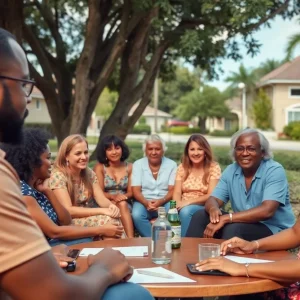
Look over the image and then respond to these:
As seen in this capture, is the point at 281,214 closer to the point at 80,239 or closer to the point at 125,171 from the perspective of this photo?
the point at 80,239

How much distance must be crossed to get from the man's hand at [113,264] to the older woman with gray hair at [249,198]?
8.83 feet

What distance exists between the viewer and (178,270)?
3.41 m

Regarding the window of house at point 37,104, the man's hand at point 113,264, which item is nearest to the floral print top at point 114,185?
the man's hand at point 113,264

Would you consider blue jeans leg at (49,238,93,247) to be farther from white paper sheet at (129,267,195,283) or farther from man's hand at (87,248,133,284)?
man's hand at (87,248,133,284)

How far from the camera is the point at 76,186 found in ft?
19.2

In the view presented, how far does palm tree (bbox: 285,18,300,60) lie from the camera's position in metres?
23.7

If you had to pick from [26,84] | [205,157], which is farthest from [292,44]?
[26,84]

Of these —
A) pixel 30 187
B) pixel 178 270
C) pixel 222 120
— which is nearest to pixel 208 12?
pixel 30 187

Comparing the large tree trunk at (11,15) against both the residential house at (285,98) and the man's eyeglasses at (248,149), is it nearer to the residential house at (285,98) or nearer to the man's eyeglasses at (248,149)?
the man's eyeglasses at (248,149)

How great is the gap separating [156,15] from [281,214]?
21.9 ft

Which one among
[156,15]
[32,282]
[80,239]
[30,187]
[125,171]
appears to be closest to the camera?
[32,282]

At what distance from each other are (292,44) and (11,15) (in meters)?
15.9

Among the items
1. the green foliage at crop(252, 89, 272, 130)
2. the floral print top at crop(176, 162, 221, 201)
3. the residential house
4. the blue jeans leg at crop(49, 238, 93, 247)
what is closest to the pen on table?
the blue jeans leg at crop(49, 238, 93, 247)

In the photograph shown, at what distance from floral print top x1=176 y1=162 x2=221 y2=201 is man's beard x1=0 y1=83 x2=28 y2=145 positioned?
512 cm
